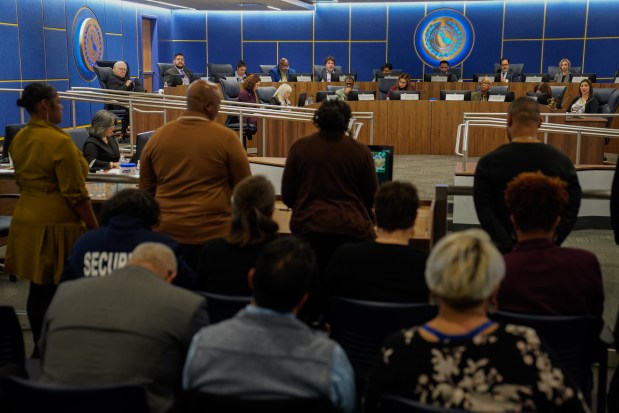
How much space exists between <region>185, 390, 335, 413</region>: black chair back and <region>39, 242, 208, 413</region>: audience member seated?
237 mm

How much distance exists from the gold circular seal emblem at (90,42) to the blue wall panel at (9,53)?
2.28 metres

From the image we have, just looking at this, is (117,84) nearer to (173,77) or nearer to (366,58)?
(173,77)

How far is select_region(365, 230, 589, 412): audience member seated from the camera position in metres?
1.64

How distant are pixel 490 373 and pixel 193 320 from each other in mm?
821

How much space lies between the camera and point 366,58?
58.1ft

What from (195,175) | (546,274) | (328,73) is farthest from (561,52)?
(546,274)

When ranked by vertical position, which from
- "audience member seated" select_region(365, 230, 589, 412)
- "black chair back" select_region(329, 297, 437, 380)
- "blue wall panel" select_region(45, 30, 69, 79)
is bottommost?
"black chair back" select_region(329, 297, 437, 380)

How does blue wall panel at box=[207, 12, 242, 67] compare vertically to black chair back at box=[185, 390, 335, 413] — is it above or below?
above

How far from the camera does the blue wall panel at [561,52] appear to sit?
1627cm

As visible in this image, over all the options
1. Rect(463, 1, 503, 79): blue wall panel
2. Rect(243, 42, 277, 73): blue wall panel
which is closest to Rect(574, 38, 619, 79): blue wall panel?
Rect(463, 1, 503, 79): blue wall panel

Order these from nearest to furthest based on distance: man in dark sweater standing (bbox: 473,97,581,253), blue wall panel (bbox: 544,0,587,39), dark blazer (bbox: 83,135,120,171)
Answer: man in dark sweater standing (bbox: 473,97,581,253) → dark blazer (bbox: 83,135,120,171) → blue wall panel (bbox: 544,0,587,39)

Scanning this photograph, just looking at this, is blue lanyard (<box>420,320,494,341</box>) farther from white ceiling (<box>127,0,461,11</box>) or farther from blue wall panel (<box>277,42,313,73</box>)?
blue wall panel (<box>277,42,313,73</box>)

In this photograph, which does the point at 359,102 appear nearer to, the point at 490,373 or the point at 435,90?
the point at 435,90

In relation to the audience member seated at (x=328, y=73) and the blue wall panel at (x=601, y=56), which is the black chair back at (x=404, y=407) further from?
the blue wall panel at (x=601, y=56)
